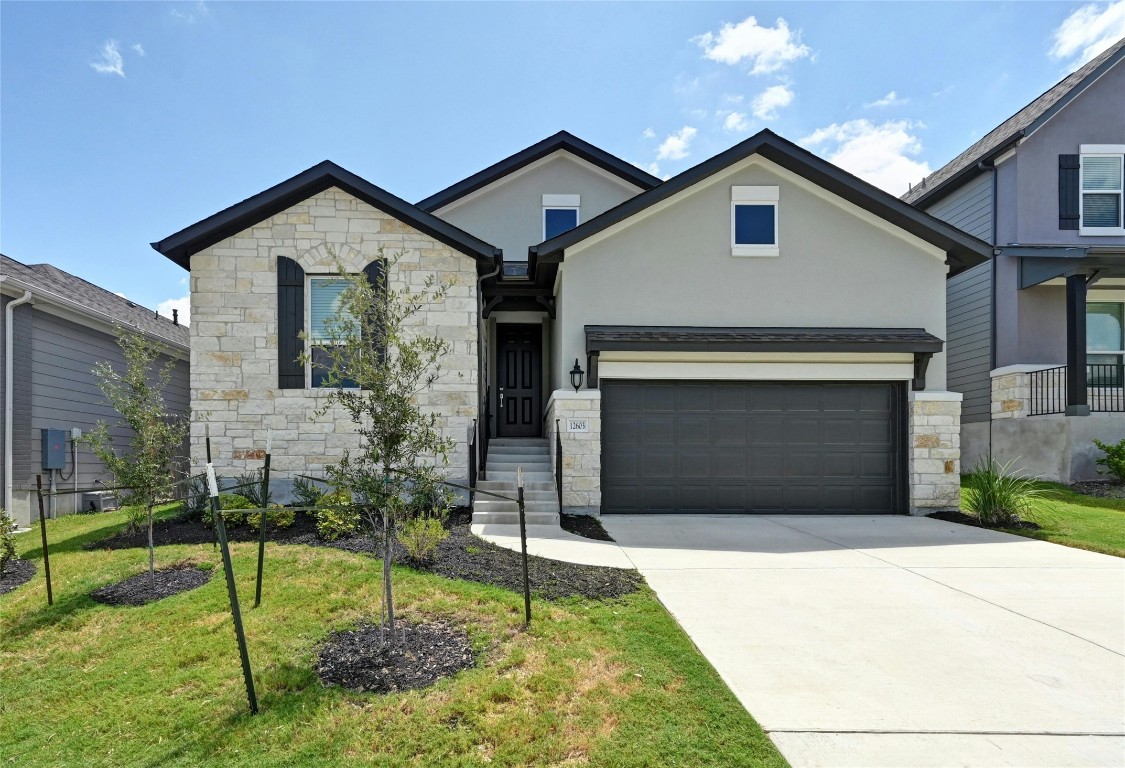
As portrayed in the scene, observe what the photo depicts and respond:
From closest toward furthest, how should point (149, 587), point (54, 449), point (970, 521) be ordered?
1. point (149, 587)
2. point (970, 521)
3. point (54, 449)

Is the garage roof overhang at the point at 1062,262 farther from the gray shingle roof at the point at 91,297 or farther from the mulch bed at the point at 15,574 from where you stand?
the mulch bed at the point at 15,574

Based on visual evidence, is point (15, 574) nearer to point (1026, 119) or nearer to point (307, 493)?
point (307, 493)

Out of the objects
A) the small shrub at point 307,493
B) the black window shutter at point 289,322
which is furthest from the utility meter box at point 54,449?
the small shrub at point 307,493

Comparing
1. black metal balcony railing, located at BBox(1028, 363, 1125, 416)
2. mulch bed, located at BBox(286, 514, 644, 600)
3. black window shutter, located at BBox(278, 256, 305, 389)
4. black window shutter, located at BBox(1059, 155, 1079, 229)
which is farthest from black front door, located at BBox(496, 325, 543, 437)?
black window shutter, located at BBox(1059, 155, 1079, 229)

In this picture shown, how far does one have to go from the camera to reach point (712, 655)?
4.47 metres

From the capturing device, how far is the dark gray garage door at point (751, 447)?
10.8 metres

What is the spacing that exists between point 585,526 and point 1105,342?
523 inches

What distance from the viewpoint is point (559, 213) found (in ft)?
50.0

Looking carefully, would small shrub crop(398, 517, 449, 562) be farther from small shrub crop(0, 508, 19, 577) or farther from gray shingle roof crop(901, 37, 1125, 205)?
gray shingle roof crop(901, 37, 1125, 205)

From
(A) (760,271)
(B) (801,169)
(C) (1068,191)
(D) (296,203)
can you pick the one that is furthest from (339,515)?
(C) (1068,191)

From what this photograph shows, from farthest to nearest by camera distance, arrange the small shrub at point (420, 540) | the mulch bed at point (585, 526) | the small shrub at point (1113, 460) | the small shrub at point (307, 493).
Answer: the small shrub at point (1113, 460), the small shrub at point (307, 493), the mulch bed at point (585, 526), the small shrub at point (420, 540)

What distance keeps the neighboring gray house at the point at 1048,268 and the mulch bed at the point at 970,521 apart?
387cm

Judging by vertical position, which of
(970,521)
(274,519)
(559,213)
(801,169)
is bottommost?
(970,521)

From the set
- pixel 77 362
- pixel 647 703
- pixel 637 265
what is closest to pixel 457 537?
pixel 647 703
